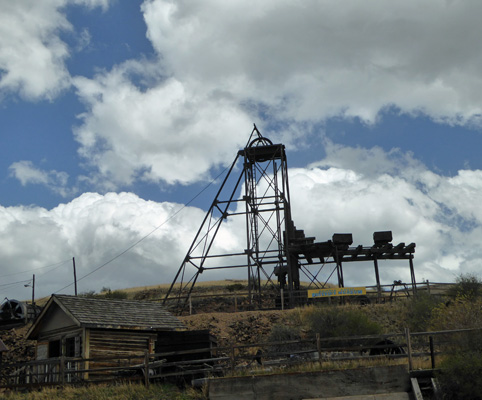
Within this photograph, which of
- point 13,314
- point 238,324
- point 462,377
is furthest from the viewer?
point 13,314

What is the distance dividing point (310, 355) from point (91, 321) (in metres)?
9.15

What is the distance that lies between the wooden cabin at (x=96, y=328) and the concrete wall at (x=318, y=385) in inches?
307

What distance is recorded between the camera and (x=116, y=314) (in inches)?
1059

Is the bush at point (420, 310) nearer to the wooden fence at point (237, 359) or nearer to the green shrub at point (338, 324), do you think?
the green shrub at point (338, 324)

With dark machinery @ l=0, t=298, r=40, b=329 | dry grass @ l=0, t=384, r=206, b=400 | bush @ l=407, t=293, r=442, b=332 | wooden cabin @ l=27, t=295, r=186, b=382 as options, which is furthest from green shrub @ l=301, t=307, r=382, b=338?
dark machinery @ l=0, t=298, r=40, b=329

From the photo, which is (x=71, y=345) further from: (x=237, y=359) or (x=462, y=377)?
(x=462, y=377)

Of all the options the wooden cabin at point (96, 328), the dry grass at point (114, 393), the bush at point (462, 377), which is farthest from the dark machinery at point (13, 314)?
the bush at point (462, 377)

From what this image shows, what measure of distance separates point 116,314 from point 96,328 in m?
1.36

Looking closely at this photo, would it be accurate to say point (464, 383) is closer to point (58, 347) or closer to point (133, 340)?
point (133, 340)

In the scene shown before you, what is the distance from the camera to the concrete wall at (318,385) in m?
17.9

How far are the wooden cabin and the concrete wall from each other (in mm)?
7789

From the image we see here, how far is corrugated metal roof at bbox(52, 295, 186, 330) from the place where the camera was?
83.9 ft

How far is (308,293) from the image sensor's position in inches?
1580

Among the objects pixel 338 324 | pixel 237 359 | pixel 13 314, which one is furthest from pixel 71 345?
pixel 13 314
